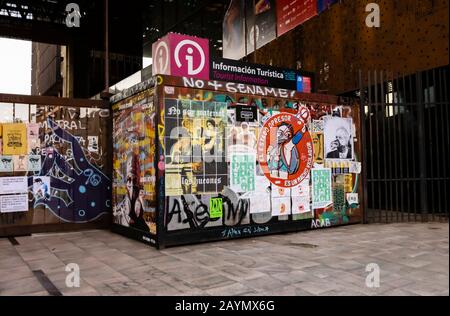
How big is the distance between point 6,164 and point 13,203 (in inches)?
32.9

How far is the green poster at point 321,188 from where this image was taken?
30.0 ft

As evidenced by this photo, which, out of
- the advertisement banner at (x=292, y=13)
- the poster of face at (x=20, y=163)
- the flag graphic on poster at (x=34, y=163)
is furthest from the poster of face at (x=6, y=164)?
the advertisement banner at (x=292, y=13)

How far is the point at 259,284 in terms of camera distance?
15.9ft

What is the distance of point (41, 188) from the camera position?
29.0 feet

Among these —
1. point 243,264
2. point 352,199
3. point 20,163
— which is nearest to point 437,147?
point 352,199

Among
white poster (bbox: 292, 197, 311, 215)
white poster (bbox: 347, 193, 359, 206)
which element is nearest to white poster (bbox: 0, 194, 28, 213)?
white poster (bbox: 292, 197, 311, 215)

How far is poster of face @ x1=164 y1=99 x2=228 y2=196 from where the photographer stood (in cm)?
732

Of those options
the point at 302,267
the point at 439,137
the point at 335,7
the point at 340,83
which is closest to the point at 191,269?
the point at 302,267

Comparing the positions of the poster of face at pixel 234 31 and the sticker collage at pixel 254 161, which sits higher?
the poster of face at pixel 234 31

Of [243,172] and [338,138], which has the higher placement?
[338,138]

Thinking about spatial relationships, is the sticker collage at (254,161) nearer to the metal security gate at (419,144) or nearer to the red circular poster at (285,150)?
the red circular poster at (285,150)

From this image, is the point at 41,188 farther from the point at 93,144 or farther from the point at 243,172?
the point at 243,172

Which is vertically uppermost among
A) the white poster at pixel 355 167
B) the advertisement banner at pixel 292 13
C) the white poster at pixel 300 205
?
the advertisement banner at pixel 292 13

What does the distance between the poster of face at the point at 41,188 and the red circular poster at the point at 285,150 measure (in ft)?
15.3
